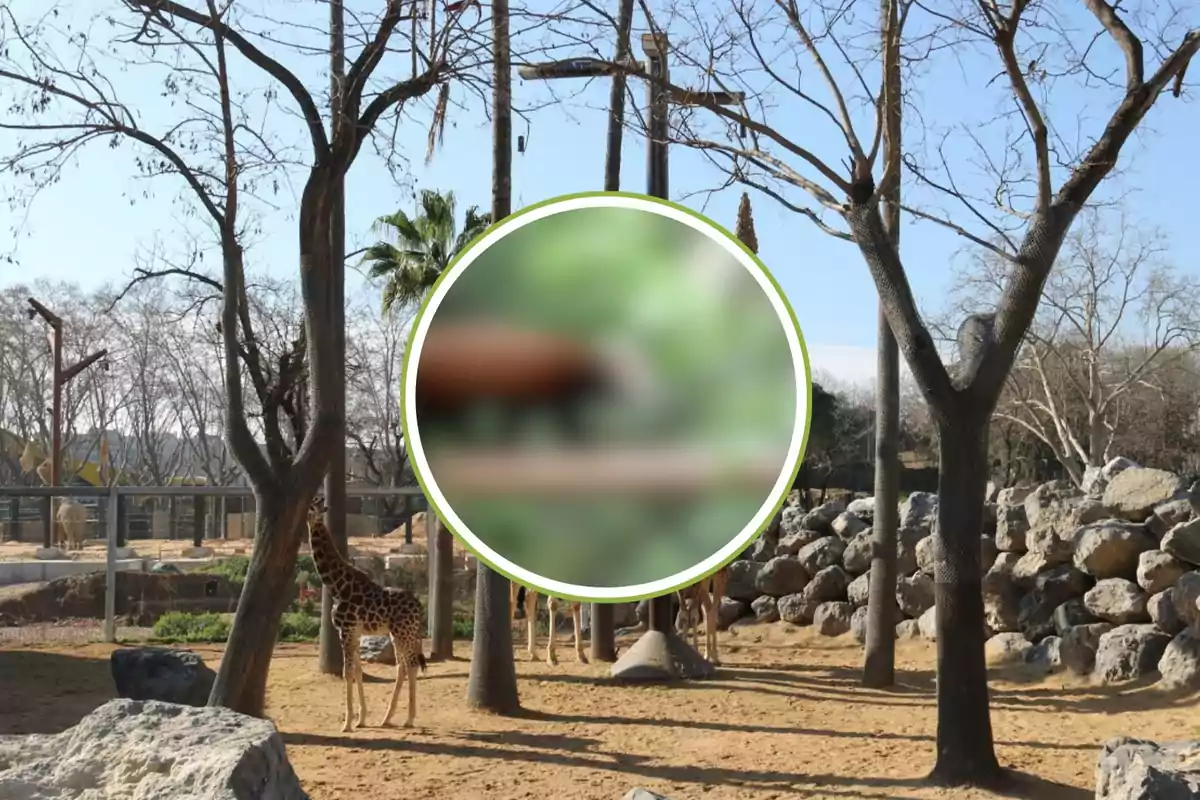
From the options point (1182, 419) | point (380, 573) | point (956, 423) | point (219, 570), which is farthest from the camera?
point (1182, 419)

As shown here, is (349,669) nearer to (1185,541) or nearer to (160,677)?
(160,677)

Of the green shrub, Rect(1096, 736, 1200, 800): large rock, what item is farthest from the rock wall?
the green shrub

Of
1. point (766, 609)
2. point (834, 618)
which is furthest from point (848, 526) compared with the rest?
point (766, 609)

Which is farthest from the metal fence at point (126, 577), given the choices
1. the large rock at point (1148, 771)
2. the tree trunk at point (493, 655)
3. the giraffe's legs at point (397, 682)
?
the large rock at point (1148, 771)

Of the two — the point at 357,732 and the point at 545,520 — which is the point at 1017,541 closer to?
the point at 357,732

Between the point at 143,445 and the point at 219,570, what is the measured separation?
33.3m

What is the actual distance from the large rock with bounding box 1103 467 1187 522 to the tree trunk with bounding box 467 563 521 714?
6.68 metres

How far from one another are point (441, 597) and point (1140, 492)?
7501 millimetres

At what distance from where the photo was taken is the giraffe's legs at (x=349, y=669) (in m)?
8.57

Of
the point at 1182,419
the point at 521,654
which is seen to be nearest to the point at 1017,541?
the point at 521,654

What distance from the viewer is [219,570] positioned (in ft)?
60.5

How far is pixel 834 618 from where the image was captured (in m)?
14.8

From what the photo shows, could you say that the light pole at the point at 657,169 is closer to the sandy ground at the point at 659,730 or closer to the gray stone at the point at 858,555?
the sandy ground at the point at 659,730

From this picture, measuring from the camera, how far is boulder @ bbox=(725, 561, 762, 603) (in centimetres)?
1638
